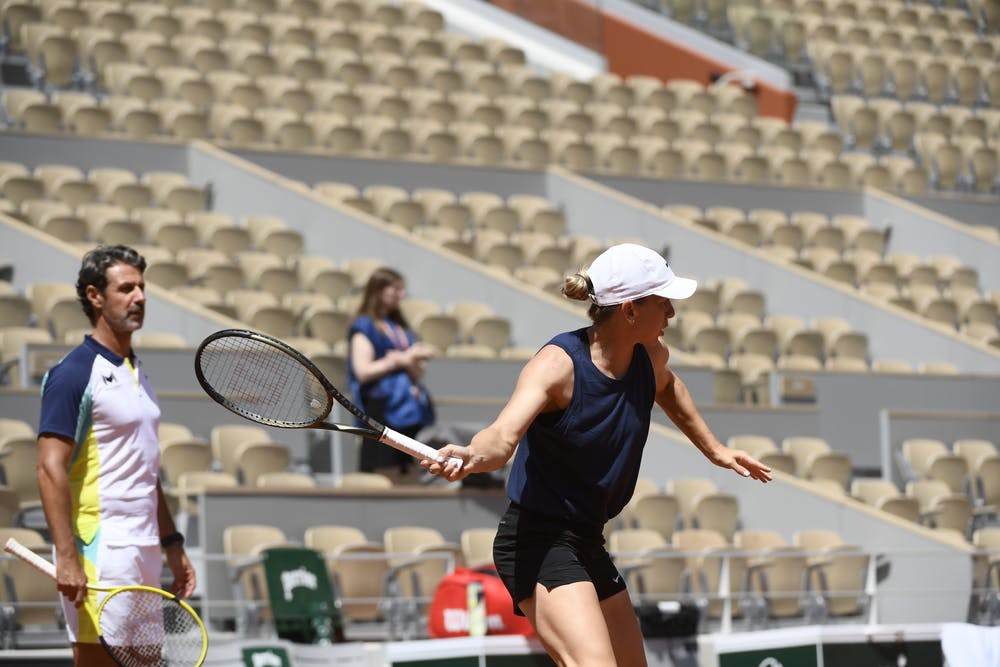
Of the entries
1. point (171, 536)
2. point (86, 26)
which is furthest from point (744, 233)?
point (171, 536)

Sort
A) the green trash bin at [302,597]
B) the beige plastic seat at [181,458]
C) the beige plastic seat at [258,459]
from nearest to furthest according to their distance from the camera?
the green trash bin at [302,597], the beige plastic seat at [181,458], the beige plastic seat at [258,459]

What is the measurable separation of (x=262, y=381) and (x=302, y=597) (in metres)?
3.09

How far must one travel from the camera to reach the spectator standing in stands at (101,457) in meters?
4.55

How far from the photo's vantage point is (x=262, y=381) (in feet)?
15.0

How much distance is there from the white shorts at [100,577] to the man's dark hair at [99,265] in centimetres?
69

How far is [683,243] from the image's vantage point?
1501 cm

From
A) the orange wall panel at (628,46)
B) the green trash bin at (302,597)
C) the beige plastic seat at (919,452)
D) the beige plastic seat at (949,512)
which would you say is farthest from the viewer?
the orange wall panel at (628,46)

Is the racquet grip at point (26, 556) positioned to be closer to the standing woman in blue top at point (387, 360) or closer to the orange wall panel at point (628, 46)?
the standing woman in blue top at point (387, 360)

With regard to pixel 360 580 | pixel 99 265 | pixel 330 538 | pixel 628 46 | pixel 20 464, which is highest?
pixel 628 46

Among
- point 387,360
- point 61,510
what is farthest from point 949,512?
point 61,510

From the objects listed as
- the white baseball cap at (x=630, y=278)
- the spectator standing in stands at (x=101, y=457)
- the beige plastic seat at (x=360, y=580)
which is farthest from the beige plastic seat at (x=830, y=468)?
the white baseball cap at (x=630, y=278)

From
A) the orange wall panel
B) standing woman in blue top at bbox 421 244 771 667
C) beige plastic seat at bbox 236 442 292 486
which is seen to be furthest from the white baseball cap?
the orange wall panel

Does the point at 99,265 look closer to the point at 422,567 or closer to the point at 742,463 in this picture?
the point at 742,463

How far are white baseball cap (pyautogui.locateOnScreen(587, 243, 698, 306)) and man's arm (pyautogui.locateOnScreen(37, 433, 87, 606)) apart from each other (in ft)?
5.19
